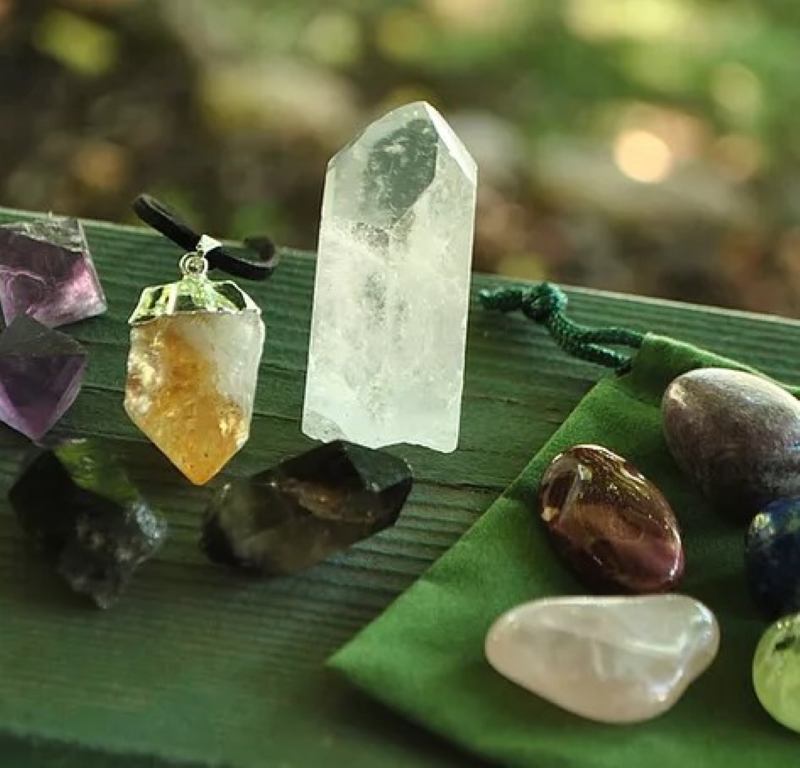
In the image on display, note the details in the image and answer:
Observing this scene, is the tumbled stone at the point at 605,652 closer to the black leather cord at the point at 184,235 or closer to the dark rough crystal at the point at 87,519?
the dark rough crystal at the point at 87,519

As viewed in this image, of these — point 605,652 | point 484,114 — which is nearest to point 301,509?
point 605,652

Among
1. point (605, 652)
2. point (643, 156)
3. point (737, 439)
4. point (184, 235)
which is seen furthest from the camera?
point (643, 156)

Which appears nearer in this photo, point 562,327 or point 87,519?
point 87,519

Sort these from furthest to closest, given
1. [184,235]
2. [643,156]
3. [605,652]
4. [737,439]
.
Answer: [643,156] < [184,235] < [737,439] < [605,652]

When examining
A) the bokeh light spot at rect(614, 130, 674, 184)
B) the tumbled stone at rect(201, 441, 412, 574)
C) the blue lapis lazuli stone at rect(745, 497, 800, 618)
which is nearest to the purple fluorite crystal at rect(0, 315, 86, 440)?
the tumbled stone at rect(201, 441, 412, 574)

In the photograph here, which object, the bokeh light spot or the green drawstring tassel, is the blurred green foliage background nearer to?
the bokeh light spot

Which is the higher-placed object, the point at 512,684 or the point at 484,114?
the point at 512,684

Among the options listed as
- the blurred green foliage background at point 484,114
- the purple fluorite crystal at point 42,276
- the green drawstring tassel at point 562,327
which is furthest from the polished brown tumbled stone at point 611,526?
the blurred green foliage background at point 484,114

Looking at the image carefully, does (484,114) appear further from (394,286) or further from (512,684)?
(512,684)
